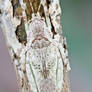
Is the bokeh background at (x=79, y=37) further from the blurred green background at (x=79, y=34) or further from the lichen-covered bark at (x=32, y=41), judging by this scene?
the lichen-covered bark at (x=32, y=41)

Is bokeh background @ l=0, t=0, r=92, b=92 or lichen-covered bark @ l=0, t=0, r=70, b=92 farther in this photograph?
bokeh background @ l=0, t=0, r=92, b=92

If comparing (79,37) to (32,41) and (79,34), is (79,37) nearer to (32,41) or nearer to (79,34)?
(79,34)

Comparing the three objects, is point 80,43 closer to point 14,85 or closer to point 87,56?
point 87,56

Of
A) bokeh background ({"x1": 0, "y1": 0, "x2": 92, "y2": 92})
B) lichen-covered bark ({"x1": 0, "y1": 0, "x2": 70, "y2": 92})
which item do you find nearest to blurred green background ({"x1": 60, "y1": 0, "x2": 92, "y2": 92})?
bokeh background ({"x1": 0, "y1": 0, "x2": 92, "y2": 92})

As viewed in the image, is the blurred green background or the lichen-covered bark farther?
the blurred green background

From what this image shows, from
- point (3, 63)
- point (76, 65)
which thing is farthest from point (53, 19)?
point (76, 65)

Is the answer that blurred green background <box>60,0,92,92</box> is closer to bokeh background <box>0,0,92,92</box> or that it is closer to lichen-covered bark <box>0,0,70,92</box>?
bokeh background <box>0,0,92,92</box>
